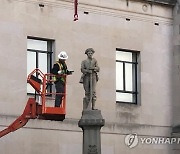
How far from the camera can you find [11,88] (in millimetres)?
27094

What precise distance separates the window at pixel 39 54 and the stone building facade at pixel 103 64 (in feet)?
0.69

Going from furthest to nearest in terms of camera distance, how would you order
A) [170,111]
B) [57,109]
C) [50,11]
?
[170,111]
[50,11]
[57,109]

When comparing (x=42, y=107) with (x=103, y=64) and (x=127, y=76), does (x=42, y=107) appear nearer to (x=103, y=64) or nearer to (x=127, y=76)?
(x=103, y=64)

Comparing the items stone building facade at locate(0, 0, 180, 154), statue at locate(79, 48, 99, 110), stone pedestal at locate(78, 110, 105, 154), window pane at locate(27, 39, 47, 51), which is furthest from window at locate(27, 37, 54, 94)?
stone pedestal at locate(78, 110, 105, 154)

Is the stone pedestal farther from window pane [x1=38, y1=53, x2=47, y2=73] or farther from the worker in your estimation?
window pane [x1=38, y1=53, x2=47, y2=73]

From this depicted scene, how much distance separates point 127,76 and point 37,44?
4743mm

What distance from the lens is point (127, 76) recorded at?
30812mm

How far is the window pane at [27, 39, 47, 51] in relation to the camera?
2811 cm

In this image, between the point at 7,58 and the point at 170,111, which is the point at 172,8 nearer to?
the point at 170,111

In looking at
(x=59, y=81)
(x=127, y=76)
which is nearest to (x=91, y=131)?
(x=59, y=81)

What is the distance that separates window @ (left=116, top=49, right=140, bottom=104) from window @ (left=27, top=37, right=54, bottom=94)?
3538 millimetres

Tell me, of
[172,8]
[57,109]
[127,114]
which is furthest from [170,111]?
[57,109]

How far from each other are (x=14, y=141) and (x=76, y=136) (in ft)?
9.50

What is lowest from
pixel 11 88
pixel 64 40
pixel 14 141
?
pixel 14 141
